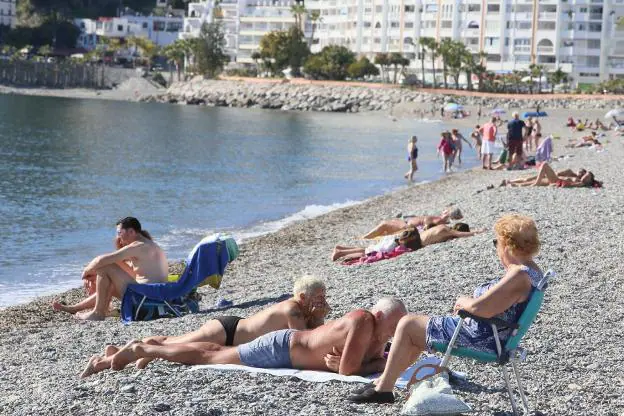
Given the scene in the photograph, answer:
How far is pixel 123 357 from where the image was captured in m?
8.04

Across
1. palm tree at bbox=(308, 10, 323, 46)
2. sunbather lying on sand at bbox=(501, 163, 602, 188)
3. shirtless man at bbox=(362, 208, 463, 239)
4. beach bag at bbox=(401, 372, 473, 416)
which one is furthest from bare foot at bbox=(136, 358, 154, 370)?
palm tree at bbox=(308, 10, 323, 46)

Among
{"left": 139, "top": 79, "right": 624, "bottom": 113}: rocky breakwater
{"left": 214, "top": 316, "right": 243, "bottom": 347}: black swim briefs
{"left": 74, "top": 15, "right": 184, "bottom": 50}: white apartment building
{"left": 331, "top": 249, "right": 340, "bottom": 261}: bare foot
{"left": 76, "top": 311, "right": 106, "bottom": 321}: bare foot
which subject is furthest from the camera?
{"left": 74, "top": 15, "right": 184, "bottom": 50}: white apartment building

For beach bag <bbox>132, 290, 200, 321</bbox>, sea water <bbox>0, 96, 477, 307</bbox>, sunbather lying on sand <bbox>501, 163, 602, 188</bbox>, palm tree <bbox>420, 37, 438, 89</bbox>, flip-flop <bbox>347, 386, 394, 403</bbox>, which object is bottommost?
sea water <bbox>0, 96, 477, 307</bbox>

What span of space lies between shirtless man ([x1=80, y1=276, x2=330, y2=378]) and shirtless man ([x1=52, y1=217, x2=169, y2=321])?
321cm

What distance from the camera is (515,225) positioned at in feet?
22.6

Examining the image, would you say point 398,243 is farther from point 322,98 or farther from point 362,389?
point 322,98

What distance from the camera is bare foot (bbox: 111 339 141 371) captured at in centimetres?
802

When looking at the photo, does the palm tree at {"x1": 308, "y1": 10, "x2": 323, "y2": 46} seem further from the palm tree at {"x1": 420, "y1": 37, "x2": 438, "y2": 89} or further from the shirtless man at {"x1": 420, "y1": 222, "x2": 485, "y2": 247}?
the shirtless man at {"x1": 420, "y1": 222, "x2": 485, "y2": 247}

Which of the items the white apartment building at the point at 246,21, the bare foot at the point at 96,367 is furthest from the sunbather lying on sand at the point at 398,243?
the white apartment building at the point at 246,21

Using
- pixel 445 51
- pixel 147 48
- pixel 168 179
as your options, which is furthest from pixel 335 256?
pixel 147 48

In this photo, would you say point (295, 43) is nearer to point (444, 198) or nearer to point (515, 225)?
point (444, 198)

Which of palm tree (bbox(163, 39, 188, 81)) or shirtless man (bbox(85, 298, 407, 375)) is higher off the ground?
palm tree (bbox(163, 39, 188, 81))

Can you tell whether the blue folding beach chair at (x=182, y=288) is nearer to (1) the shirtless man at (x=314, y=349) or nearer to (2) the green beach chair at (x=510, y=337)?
(1) the shirtless man at (x=314, y=349)

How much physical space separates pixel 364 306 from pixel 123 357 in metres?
3.20
